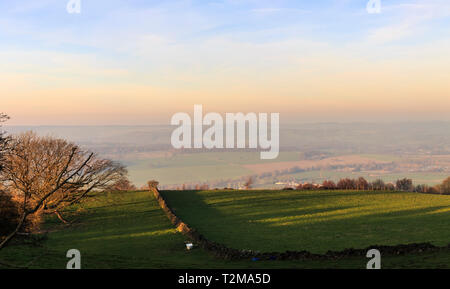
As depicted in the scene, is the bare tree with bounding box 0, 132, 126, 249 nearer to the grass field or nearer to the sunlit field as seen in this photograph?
the grass field

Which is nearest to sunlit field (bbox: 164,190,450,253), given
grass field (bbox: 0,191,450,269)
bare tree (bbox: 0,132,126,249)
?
grass field (bbox: 0,191,450,269)

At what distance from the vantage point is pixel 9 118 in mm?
19562

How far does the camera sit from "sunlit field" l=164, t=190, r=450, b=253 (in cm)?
2716

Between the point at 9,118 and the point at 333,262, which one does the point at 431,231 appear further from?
the point at 9,118

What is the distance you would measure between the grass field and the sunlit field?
21 centimetres

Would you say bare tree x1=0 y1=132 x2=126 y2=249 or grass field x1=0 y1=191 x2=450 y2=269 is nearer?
grass field x1=0 y1=191 x2=450 y2=269

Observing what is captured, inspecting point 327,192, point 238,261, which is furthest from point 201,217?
point 327,192

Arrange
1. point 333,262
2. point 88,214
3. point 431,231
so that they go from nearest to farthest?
point 333,262 < point 431,231 < point 88,214

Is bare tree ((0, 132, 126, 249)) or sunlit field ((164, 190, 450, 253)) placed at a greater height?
bare tree ((0, 132, 126, 249))

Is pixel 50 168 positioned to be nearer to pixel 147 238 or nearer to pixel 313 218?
pixel 147 238

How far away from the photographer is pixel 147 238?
29656 mm

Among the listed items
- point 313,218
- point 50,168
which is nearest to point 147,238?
point 50,168

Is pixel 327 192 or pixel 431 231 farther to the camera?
pixel 327 192
